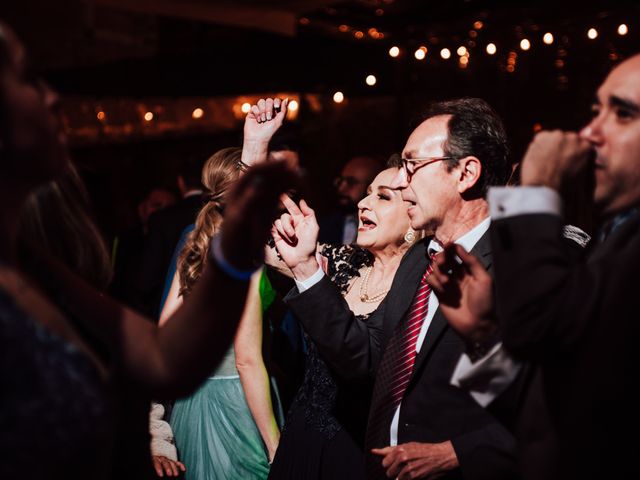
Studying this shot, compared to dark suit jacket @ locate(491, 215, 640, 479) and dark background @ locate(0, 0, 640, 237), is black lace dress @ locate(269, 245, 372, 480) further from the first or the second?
dark background @ locate(0, 0, 640, 237)

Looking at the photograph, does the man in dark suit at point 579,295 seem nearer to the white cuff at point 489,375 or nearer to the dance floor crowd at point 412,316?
the dance floor crowd at point 412,316

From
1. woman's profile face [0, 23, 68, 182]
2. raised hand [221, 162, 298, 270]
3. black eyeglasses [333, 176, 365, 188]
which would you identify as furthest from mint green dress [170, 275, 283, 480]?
black eyeglasses [333, 176, 365, 188]

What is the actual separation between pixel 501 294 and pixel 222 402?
6.01 feet

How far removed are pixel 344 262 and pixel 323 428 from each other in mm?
800

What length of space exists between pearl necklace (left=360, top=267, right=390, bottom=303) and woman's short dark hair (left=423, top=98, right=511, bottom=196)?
2.35ft

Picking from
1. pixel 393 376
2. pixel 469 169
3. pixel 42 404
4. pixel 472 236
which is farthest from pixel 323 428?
pixel 42 404

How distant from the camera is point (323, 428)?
256 centimetres

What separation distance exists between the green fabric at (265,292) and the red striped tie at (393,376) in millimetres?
892

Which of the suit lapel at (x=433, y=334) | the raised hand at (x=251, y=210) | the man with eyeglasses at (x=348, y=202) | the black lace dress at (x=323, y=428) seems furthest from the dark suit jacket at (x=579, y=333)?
the man with eyeglasses at (x=348, y=202)

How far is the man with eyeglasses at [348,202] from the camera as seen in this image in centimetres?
512

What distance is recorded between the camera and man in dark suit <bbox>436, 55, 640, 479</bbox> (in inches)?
47.2

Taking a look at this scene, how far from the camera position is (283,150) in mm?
3572

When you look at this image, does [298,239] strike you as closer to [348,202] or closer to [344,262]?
[344,262]

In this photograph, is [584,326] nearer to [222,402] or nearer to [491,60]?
[222,402]
